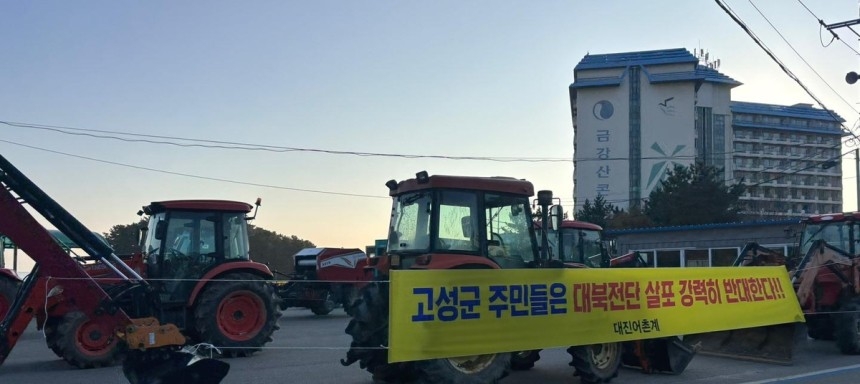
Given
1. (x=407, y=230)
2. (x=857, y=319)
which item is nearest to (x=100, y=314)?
(x=407, y=230)

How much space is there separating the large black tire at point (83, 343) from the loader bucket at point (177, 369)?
3.40 metres

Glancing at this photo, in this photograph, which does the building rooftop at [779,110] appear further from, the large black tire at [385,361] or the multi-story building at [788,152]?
the large black tire at [385,361]

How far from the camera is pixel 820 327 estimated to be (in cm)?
1389

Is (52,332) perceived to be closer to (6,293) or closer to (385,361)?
(6,293)

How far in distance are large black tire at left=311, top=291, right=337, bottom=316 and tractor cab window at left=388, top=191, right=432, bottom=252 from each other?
12144 millimetres

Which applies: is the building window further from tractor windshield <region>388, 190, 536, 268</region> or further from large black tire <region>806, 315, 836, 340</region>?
tractor windshield <region>388, 190, 536, 268</region>

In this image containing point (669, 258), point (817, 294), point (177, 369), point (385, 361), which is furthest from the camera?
point (669, 258)

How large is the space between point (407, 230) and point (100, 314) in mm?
3949

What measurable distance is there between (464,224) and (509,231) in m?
0.66

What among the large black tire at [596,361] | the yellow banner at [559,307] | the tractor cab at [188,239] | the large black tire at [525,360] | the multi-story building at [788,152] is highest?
the multi-story building at [788,152]

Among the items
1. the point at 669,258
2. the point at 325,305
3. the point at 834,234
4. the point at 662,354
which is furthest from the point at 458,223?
the point at 669,258

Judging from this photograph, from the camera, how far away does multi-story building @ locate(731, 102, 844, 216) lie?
108 meters

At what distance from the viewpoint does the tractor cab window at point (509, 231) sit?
952 centimetres

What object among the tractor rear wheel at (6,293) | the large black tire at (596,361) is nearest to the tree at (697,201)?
the large black tire at (596,361)
